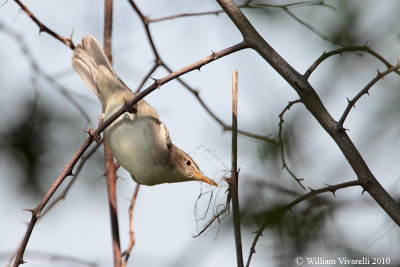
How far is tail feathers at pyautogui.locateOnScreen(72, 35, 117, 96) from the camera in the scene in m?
3.80

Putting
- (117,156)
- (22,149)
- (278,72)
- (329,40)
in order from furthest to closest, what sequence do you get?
(22,149) < (117,156) < (278,72) < (329,40)

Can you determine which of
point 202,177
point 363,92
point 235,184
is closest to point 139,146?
point 202,177

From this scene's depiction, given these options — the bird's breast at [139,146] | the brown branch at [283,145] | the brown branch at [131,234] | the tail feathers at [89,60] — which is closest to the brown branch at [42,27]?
the tail feathers at [89,60]

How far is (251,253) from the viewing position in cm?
198

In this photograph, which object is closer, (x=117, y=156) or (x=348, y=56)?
(x=348, y=56)

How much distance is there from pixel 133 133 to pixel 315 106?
175 cm

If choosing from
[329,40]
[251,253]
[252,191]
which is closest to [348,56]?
[329,40]

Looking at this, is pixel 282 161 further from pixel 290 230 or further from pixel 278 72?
pixel 278 72

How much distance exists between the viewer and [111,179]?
347 cm

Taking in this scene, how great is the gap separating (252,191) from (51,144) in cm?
228

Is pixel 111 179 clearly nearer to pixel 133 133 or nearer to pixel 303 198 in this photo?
pixel 133 133

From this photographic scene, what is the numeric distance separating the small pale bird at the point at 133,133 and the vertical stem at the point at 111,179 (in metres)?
0.11

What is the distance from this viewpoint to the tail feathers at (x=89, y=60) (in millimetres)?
3803

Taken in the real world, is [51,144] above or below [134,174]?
above
